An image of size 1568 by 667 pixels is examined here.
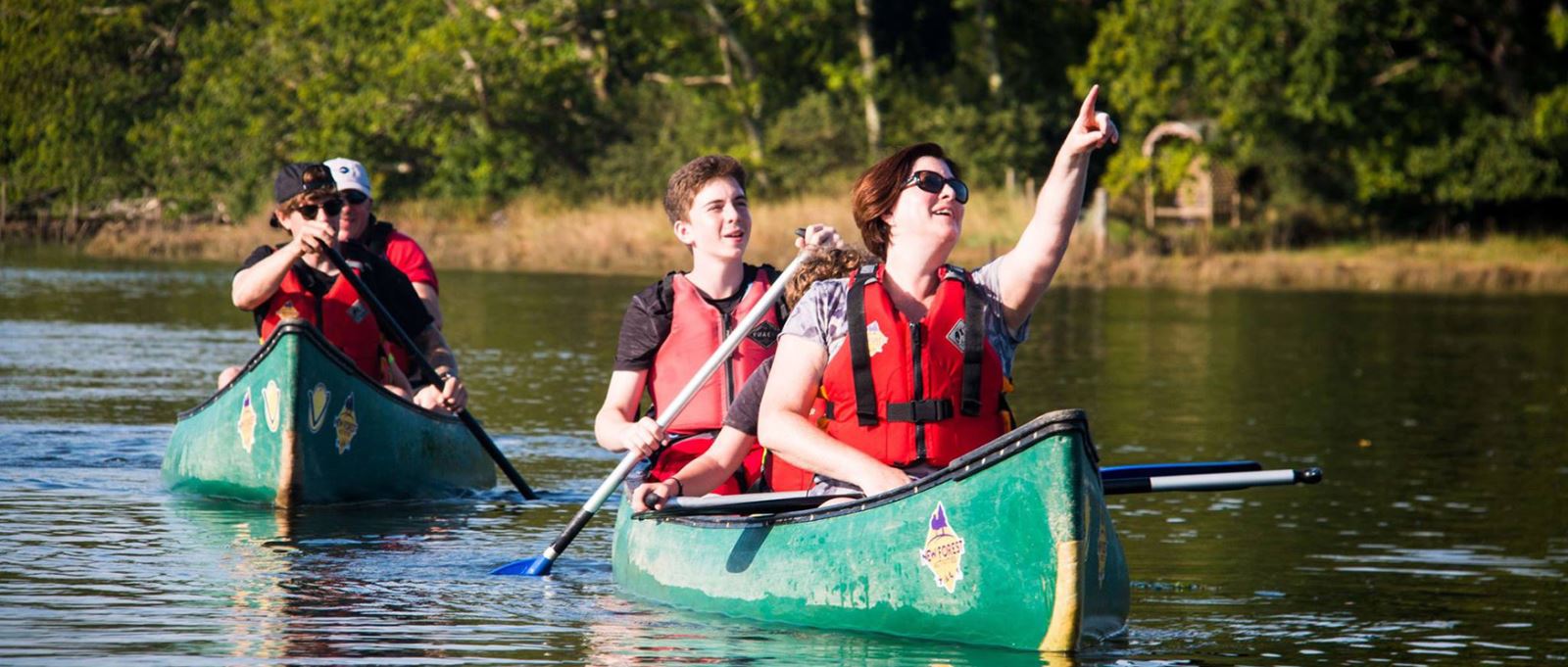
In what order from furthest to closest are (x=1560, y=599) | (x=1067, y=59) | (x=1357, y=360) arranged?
(x=1067, y=59) → (x=1357, y=360) → (x=1560, y=599)

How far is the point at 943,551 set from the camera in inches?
228

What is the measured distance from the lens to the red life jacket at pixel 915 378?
554 centimetres

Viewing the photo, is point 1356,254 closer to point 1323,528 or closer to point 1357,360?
point 1357,360

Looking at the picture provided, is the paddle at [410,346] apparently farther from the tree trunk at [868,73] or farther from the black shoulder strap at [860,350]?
the tree trunk at [868,73]

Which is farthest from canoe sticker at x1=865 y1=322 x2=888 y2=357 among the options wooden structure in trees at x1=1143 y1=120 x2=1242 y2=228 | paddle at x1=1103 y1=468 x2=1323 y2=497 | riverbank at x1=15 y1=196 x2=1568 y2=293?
wooden structure in trees at x1=1143 y1=120 x2=1242 y2=228

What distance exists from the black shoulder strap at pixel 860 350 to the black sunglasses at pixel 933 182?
32 centimetres

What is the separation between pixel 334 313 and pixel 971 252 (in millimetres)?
21506

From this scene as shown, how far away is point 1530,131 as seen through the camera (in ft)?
100

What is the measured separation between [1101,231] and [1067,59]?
8.91 m

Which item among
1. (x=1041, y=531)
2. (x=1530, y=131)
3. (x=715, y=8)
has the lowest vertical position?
(x=1041, y=531)

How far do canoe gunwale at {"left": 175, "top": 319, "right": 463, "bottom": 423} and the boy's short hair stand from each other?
258 centimetres

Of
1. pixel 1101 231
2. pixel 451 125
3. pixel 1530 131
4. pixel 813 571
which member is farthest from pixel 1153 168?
pixel 813 571

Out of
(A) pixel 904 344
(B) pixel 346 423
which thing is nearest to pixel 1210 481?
(A) pixel 904 344

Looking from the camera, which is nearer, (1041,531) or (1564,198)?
(1041,531)
